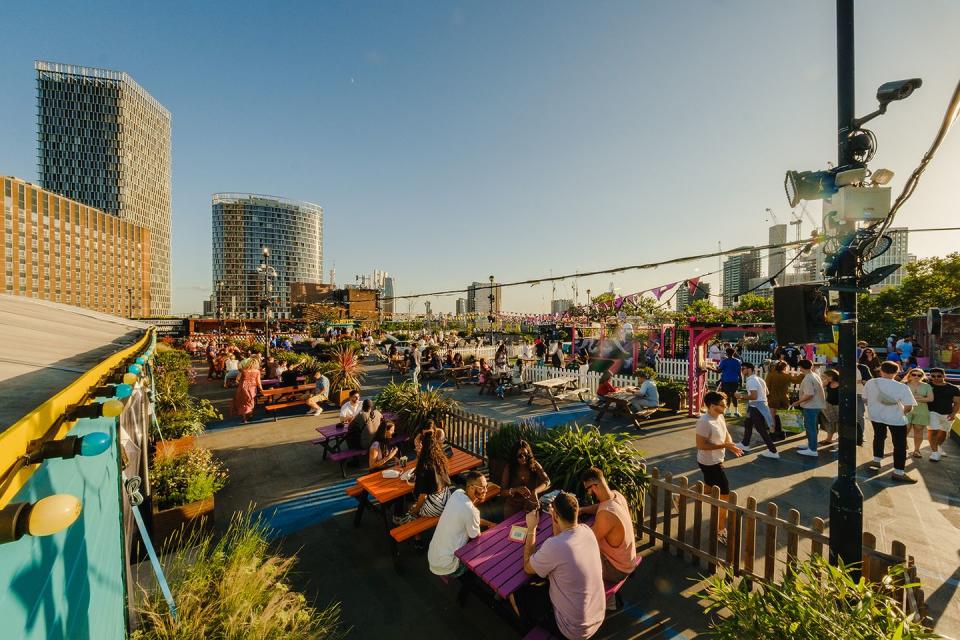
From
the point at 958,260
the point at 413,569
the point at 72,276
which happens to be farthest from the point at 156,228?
the point at 958,260

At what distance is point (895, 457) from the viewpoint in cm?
654

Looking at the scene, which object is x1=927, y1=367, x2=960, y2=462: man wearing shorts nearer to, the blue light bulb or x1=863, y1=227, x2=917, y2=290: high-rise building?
x1=863, y1=227, x2=917, y2=290: high-rise building

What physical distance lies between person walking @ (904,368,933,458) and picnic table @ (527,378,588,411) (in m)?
7.35

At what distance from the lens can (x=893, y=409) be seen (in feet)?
21.0

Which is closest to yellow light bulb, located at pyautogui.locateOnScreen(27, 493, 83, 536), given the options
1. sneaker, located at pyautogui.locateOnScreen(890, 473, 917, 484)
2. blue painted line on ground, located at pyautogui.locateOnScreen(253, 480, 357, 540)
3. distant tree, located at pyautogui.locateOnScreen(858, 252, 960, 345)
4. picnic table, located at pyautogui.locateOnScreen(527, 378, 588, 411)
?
blue painted line on ground, located at pyautogui.locateOnScreen(253, 480, 357, 540)

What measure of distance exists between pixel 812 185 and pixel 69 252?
5025 inches

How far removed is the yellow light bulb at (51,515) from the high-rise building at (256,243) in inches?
5430

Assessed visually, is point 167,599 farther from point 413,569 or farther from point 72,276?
point 72,276

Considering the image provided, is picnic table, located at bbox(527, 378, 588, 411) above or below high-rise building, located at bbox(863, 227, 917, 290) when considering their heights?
below

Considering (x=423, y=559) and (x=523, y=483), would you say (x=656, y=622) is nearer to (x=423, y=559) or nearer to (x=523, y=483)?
(x=523, y=483)

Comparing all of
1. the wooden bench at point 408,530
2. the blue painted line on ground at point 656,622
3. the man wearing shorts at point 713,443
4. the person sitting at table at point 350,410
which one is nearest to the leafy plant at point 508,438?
the wooden bench at point 408,530

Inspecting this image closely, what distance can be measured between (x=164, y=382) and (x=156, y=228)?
153m

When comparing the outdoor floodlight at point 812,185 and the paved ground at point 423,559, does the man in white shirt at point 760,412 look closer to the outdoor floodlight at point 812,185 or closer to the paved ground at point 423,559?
the paved ground at point 423,559

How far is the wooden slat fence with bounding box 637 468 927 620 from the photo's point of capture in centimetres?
319
